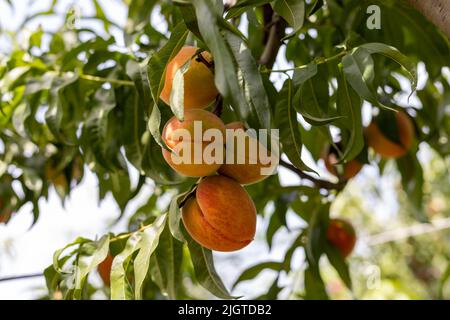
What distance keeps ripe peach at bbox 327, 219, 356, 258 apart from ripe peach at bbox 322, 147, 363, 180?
117 mm

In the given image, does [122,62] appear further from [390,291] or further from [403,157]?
[390,291]

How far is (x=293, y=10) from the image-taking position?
0.75m

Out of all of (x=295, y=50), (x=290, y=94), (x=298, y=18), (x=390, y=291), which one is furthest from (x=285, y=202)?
(x=390, y=291)

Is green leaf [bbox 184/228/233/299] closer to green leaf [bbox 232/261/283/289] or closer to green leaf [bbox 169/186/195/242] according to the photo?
green leaf [bbox 169/186/195/242]

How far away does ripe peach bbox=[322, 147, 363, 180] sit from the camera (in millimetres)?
1275

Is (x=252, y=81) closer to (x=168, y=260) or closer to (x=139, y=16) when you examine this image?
(x=168, y=260)

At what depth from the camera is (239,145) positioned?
31.6 inches

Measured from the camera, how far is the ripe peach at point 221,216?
783mm

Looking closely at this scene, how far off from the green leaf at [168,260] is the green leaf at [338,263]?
1.52ft

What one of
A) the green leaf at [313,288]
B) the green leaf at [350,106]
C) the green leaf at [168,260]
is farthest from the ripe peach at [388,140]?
the green leaf at [168,260]

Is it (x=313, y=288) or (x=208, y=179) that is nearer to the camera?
(x=208, y=179)

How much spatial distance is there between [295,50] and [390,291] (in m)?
0.99

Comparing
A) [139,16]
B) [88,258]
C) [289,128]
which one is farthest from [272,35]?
[88,258]

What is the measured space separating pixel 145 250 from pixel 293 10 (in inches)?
13.3
